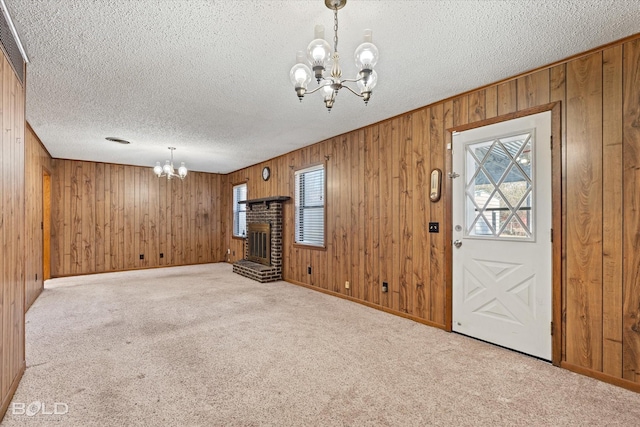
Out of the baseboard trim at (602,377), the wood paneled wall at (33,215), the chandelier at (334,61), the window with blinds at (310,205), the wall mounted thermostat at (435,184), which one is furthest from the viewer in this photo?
the window with blinds at (310,205)

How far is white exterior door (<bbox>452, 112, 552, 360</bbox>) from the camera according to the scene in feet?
8.73

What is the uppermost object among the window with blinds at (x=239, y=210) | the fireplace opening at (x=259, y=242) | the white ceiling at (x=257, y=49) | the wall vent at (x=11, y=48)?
the white ceiling at (x=257, y=49)

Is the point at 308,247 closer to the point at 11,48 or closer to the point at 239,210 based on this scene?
the point at 239,210

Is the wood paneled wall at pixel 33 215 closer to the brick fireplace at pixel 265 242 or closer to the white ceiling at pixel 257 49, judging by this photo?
the white ceiling at pixel 257 49

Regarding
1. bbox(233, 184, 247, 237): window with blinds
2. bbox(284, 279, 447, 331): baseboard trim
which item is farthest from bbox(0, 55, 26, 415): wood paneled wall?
bbox(233, 184, 247, 237): window with blinds

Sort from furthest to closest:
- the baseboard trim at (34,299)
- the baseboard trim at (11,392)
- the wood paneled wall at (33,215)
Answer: the wood paneled wall at (33,215) < the baseboard trim at (34,299) < the baseboard trim at (11,392)

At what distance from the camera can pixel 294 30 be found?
2.13 meters

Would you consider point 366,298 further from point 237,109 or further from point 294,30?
point 294,30

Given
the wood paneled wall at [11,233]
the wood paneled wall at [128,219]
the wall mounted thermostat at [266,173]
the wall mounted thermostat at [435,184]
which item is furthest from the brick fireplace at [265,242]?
the wood paneled wall at [11,233]

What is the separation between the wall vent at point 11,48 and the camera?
75.0 inches

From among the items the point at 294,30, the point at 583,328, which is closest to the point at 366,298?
the point at 583,328

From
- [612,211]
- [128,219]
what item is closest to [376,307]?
[612,211]

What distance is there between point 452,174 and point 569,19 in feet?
4.96

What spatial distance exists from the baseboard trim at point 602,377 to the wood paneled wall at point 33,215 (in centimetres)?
583
